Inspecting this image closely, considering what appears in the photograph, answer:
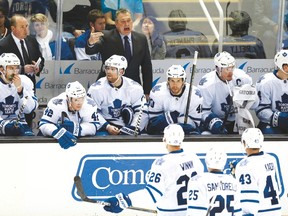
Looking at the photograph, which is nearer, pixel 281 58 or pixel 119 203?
pixel 119 203

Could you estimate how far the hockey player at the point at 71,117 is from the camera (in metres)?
12.9

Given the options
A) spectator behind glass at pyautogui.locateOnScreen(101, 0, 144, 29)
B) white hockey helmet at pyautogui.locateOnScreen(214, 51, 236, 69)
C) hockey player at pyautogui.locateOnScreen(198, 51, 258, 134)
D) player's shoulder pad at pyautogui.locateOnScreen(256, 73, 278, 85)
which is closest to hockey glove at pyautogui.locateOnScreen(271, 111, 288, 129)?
hockey player at pyautogui.locateOnScreen(198, 51, 258, 134)

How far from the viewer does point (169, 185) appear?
36.9ft

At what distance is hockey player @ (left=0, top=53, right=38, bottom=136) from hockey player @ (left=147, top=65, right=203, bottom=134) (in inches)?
44.5

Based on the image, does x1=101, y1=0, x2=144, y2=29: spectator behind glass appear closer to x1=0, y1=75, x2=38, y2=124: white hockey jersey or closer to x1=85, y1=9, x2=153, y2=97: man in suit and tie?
x1=85, y1=9, x2=153, y2=97: man in suit and tie

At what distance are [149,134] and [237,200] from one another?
2.64 metres

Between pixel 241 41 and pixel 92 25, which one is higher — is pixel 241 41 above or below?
below

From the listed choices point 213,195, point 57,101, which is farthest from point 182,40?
point 213,195

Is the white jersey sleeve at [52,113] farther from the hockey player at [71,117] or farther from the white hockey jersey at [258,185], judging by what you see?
the white hockey jersey at [258,185]

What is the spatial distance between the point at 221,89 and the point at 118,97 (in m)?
1.03

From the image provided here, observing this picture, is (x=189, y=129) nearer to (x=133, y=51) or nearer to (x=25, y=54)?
(x=133, y=51)

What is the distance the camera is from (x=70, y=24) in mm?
13953

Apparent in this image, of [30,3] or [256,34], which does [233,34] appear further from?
[30,3]

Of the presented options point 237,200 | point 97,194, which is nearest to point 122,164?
point 97,194
